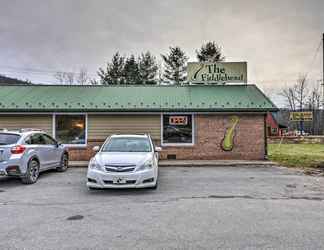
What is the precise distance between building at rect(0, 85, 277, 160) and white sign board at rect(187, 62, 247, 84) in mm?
2397

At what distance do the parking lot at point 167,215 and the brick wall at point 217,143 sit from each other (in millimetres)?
4965

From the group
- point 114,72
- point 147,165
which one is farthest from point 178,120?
point 114,72

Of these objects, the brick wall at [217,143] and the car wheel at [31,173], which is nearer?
the car wheel at [31,173]

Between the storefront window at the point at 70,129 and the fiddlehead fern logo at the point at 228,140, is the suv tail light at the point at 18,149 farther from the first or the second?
the fiddlehead fern logo at the point at 228,140

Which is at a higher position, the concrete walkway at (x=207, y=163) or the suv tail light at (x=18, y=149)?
the suv tail light at (x=18, y=149)

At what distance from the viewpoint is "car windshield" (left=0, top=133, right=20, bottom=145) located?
7693 mm

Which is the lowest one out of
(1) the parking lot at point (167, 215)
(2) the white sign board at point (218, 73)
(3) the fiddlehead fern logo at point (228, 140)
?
(1) the parking lot at point (167, 215)

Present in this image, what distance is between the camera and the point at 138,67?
40000 mm

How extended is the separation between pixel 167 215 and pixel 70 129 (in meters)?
10.2

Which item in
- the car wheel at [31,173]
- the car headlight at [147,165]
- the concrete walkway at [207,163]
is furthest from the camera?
the concrete walkway at [207,163]

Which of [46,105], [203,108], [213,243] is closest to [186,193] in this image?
[213,243]

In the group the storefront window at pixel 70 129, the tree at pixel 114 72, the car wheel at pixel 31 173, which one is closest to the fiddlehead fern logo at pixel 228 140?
the storefront window at pixel 70 129

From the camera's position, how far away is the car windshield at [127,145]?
796 centimetres

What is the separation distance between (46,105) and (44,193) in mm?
7569
